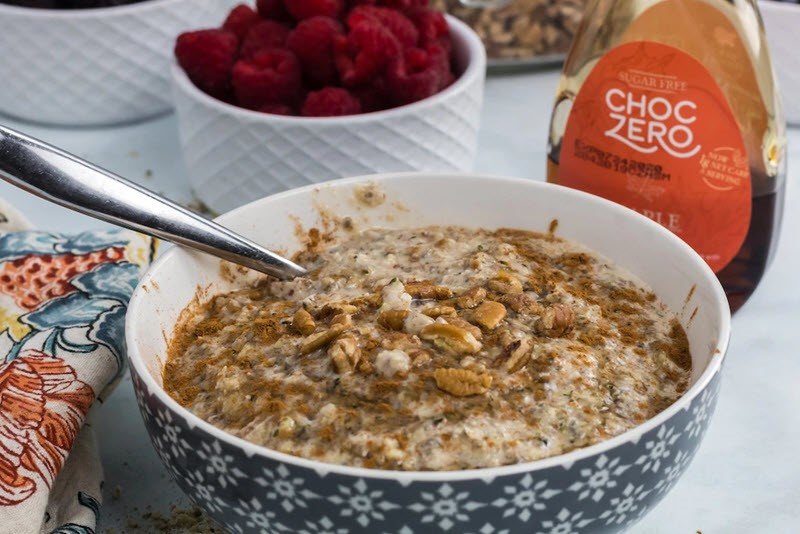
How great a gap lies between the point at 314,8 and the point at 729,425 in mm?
695

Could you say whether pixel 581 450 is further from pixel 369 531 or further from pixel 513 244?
pixel 513 244

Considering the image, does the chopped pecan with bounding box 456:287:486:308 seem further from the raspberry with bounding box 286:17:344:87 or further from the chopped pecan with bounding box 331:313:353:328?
the raspberry with bounding box 286:17:344:87

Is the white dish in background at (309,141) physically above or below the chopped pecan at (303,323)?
below

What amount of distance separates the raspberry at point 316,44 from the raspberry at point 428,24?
11 cm

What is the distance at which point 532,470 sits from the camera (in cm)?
67

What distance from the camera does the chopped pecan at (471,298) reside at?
2.83ft

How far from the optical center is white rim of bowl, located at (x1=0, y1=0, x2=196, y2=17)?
1.50 meters

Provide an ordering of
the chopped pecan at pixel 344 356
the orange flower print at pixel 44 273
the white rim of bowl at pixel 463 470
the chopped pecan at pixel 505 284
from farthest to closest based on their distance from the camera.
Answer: the orange flower print at pixel 44 273 < the chopped pecan at pixel 505 284 < the chopped pecan at pixel 344 356 < the white rim of bowl at pixel 463 470

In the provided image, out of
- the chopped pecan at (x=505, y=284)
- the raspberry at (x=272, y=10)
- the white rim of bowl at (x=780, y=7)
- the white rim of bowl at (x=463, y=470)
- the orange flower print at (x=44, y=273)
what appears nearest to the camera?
the white rim of bowl at (x=463, y=470)

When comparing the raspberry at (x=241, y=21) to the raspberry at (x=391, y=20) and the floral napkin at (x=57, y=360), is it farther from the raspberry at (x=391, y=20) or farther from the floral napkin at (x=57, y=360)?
the floral napkin at (x=57, y=360)

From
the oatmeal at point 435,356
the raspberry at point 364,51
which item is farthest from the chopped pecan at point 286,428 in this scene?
the raspberry at point 364,51

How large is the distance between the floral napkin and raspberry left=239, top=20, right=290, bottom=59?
328 millimetres

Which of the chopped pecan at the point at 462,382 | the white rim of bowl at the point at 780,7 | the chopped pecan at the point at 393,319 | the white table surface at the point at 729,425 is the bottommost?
the white table surface at the point at 729,425

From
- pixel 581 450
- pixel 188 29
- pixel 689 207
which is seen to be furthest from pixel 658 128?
pixel 188 29
